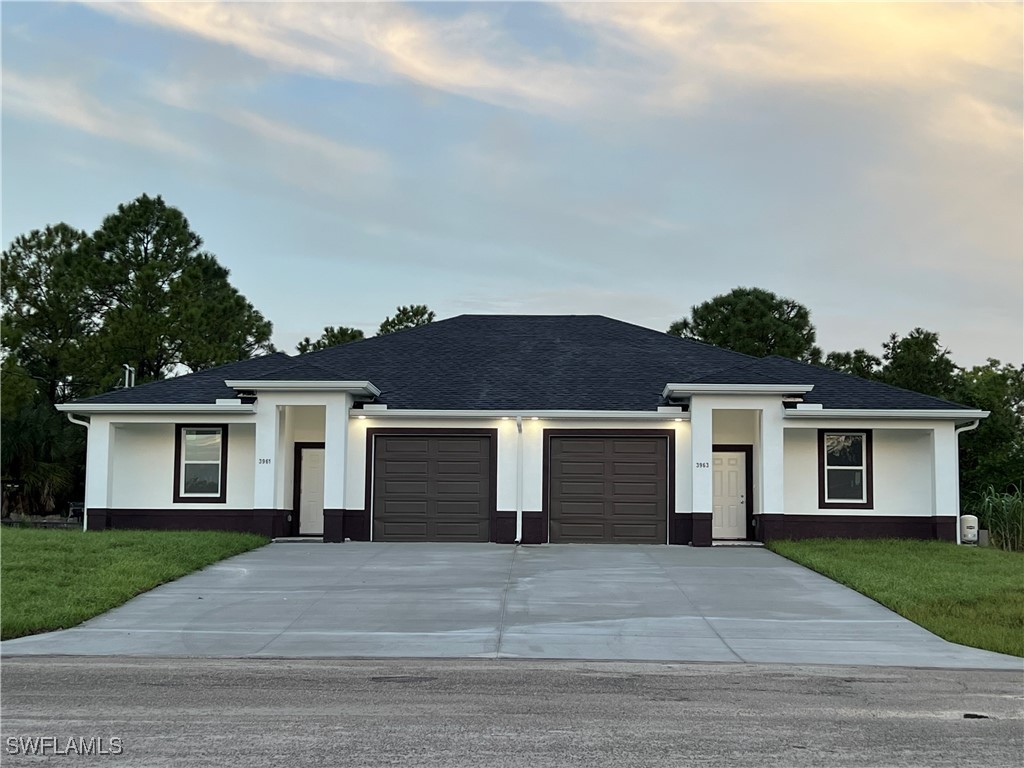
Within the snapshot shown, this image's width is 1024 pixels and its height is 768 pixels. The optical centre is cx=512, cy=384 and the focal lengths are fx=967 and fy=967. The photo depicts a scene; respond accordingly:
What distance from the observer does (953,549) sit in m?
18.0

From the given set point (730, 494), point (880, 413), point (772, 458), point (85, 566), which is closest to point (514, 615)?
point (85, 566)

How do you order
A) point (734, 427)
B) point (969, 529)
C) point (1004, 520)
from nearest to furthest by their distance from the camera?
point (969, 529), point (734, 427), point (1004, 520)

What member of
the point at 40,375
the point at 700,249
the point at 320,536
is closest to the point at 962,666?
the point at 320,536

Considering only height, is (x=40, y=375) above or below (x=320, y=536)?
above

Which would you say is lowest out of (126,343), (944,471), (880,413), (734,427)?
(944,471)

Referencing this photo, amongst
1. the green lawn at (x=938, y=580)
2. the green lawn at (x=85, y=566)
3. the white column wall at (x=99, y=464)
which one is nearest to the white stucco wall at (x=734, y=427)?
the green lawn at (x=938, y=580)

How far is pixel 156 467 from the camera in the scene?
20.8m

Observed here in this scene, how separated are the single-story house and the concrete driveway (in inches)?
126

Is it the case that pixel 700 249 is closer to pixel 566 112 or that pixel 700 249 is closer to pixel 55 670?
pixel 566 112

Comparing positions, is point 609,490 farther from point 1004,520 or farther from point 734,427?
point 1004,520

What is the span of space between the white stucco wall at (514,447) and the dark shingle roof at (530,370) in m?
0.35

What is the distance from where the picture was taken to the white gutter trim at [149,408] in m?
20.0

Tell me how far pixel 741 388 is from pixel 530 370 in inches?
220

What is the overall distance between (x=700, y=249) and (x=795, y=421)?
35.8 ft
